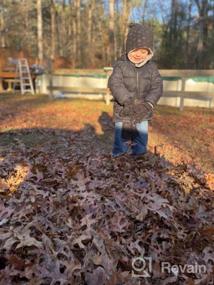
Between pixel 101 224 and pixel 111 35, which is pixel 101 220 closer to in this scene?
pixel 101 224

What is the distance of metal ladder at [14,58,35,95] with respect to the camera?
2019cm

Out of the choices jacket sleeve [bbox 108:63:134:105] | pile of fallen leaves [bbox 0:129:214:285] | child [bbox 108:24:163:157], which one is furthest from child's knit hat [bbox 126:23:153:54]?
pile of fallen leaves [bbox 0:129:214:285]

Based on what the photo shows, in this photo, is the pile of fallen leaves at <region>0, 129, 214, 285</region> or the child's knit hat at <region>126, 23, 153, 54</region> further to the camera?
the child's knit hat at <region>126, 23, 153, 54</region>

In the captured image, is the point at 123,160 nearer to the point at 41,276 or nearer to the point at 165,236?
the point at 165,236

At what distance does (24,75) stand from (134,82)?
1794 cm

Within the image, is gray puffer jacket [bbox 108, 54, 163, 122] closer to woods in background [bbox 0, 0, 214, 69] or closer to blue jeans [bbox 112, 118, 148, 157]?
blue jeans [bbox 112, 118, 148, 157]

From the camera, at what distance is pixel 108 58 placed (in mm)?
25234

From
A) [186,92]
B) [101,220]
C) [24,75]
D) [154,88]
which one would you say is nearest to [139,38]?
[154,88]

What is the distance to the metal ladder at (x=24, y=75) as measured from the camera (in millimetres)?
20188

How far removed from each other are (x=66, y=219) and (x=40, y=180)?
86 cm

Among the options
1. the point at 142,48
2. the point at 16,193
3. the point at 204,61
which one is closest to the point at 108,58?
the point at 204,61

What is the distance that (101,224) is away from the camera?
2.62 metres

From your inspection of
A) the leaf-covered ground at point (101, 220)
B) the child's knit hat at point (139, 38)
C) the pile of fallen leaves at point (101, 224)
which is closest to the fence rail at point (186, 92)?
the child's knit hat at point (139, 38)

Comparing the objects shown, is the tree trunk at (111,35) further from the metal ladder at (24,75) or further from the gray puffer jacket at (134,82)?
the gray puffer jacket at (134,82)
